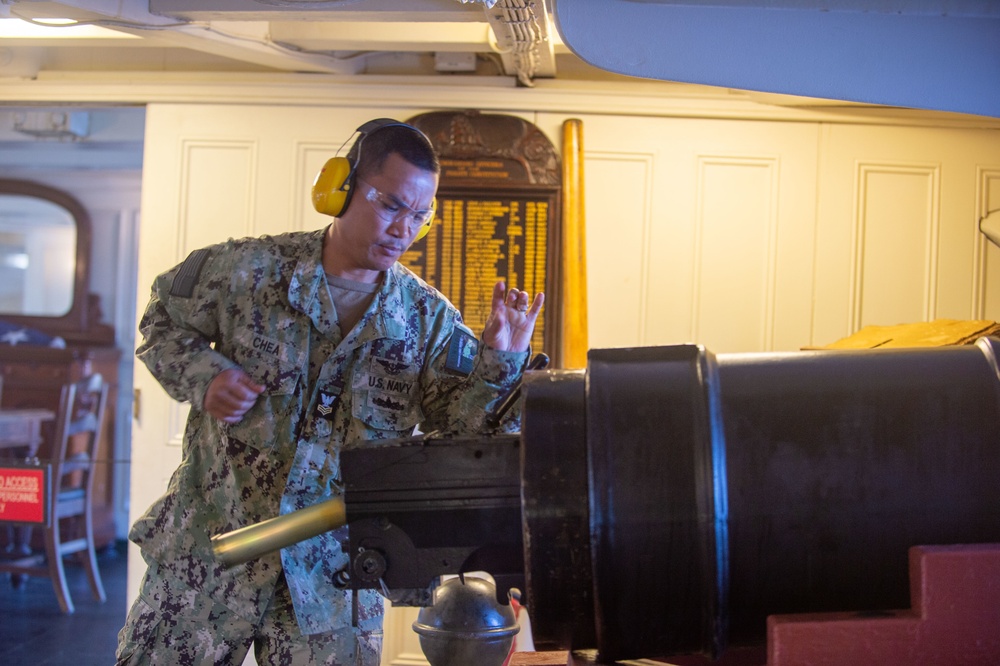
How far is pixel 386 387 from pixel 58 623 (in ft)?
11.7

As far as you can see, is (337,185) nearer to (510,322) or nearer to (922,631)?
(510,322)

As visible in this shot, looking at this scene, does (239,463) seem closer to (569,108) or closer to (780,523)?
(780,523)

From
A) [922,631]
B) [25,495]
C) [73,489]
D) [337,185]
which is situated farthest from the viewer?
[73,489]

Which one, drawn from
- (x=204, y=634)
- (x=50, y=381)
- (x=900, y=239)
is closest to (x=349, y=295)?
(x=204, y=634)

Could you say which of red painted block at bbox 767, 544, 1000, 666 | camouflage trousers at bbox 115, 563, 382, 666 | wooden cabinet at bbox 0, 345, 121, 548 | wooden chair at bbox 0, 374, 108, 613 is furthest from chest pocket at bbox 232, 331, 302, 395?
wooden cabinet at bbox 0, 345, 121, 548

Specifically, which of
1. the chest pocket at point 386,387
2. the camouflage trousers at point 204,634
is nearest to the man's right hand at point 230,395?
the chest pocket at point 386,387

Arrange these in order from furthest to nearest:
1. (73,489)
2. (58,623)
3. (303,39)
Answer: (73,489) < (58,623) < (303,39)

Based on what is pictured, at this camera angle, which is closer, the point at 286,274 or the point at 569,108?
the point at 286,274

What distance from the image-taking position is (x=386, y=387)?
2.06m

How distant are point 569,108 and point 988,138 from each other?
164cm

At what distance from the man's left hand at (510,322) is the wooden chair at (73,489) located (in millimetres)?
3177

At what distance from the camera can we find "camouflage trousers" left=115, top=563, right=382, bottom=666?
1.96 metres

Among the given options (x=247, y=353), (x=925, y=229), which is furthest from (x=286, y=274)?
(x=925, y=229)

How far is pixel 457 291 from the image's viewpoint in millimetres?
3721
